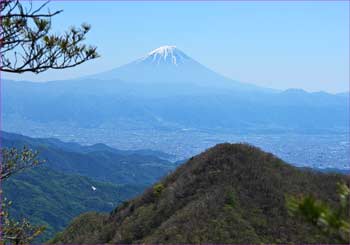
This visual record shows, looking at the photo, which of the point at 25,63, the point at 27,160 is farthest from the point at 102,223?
the point at 25,63

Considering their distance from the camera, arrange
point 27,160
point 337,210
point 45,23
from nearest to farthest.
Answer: point 337,210
point 45,23
point 27,160

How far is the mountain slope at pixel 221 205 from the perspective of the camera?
23.7 m

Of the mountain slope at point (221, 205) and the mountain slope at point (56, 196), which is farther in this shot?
the mountain slope at point (56, 196)

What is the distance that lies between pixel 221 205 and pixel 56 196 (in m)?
146

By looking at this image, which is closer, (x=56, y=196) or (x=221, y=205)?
(x=221, y=205)

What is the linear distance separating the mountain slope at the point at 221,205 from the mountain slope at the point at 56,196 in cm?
9468

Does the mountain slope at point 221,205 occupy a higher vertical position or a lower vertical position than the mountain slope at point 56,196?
higher

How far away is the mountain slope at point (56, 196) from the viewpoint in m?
142

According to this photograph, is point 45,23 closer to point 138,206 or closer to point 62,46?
point 62,46

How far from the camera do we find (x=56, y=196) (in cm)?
16475

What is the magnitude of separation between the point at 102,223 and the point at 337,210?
29665 millimetres

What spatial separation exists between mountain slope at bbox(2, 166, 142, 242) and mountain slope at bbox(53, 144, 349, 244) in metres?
94.7

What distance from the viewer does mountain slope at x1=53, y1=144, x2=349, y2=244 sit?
934 inches

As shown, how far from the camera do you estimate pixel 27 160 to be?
1130 centimetres
